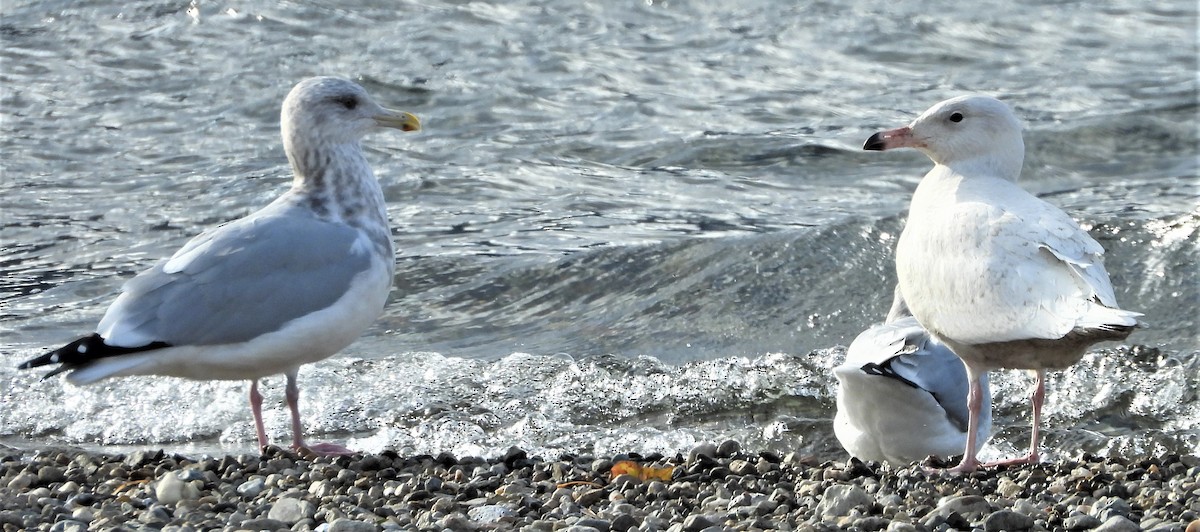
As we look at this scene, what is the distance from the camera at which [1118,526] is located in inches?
161

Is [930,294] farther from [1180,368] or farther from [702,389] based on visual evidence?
[1180,368]


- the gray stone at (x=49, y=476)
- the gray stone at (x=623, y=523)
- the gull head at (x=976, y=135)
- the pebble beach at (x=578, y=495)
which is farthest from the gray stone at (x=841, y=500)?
the gray stone at (x=49, y=476)

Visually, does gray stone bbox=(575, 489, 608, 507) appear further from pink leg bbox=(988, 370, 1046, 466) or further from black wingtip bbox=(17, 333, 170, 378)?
black wingtip bbox=(17, 333, 170, 378)

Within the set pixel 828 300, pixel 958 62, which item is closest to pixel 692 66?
pixel 958 62

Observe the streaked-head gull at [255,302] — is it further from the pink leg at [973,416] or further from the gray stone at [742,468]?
the pink leg at [973,416]

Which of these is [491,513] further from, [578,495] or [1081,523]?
[1081,523]

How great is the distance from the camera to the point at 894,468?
601 centimetres

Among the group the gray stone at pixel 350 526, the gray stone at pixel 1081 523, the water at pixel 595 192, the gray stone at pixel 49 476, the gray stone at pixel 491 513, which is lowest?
the water at pixel 595 192

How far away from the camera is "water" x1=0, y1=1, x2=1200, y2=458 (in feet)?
24.3

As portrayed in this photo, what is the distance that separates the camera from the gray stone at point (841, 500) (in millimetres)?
4520

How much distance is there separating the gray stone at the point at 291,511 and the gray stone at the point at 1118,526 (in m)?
2.31

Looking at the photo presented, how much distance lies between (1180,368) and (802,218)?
11.3 feet

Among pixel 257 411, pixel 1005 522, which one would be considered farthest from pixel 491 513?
pixel 257 411

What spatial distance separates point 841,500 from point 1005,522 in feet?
1.75
